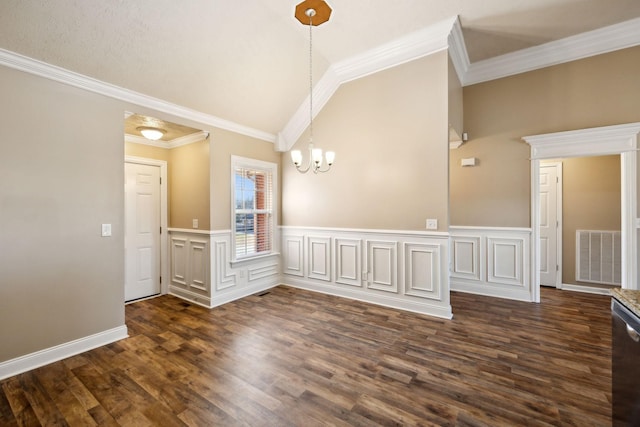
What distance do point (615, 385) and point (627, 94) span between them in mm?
3913

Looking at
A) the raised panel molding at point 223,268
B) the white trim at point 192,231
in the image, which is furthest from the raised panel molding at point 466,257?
the white trim at point 192,231

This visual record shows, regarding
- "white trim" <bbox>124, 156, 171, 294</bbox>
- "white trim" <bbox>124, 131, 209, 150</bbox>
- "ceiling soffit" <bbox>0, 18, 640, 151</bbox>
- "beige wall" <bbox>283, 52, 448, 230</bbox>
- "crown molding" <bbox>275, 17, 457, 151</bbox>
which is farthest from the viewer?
"white trim" <bbox>124, 156, 171, 294</bbox>

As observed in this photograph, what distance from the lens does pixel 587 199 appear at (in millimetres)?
4539

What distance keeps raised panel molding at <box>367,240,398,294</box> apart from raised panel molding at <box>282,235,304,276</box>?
1291mm

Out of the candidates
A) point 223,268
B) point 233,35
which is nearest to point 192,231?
point 223,268

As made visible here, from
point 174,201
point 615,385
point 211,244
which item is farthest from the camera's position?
point 174,201

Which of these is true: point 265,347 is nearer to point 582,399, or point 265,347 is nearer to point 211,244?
point 211,244

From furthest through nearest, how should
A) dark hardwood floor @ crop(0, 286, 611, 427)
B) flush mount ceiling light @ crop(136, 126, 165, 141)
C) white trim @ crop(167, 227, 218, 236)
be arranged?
white trim @ crop(167, 227, 218, 236) → flush mount ceiling light @ crop(136, 126, 165, 141) → dark hardwood floor @ crop(0, 286, 611, 427)

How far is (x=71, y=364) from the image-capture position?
257 centimetres

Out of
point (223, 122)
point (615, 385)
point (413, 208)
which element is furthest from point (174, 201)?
point (615, 385)

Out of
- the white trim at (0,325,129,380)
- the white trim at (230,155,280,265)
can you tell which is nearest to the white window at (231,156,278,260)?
the white trim at (230,155,280,265)

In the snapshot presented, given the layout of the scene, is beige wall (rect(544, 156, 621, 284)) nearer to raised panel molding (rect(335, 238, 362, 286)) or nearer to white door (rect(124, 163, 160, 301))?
raised panel molding (rect(335, 238, 362, 286))

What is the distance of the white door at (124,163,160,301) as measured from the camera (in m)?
4.21

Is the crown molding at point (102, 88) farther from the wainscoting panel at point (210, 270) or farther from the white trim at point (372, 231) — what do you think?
the white trim at point (372, 231)
